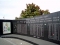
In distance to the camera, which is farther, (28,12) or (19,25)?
(28,12)

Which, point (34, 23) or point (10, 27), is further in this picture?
point (10, 27)

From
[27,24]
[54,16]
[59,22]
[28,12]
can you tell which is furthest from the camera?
[28,12]

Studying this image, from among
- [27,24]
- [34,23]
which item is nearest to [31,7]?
[27,24]

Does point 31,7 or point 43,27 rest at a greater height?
point 31,7

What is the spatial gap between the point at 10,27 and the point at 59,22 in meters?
13.9

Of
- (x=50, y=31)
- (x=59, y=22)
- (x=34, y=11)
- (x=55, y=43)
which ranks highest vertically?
(x=34, y=11)

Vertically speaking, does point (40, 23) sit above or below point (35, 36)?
above

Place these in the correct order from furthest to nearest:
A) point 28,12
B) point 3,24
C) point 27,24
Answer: point 28,12
point 3,24
point 27,24

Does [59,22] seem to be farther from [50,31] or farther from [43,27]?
[43,27]

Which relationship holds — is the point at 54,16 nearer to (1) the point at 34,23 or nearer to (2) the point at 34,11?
(1) the point at 34,23

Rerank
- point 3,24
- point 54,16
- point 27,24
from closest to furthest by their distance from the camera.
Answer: point 54,16
point 27,24
point 3,24

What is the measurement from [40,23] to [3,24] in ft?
34.6

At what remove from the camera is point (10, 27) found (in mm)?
22203

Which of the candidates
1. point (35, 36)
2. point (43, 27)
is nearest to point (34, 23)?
point (35, 36)
